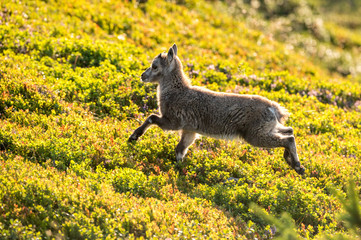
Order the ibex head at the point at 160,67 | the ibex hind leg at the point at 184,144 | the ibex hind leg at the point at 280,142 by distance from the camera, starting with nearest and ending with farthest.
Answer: the ibex hind leg at the point at 280,142
the ibex hind leg at the point at 184,144
the ibex head at the point at 160,67

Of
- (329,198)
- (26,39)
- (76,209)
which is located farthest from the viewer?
(26,39)

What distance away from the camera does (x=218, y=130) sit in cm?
992

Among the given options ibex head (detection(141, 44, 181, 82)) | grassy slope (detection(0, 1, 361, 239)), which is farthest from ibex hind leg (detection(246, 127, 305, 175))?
ibex head (detection(141, 44, 181, 82))

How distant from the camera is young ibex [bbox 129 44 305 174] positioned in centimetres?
957

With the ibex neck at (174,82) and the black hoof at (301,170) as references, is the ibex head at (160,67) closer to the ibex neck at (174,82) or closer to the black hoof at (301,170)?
the ibex neck at (174,82)

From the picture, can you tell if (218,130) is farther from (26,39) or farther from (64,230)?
(26,39)

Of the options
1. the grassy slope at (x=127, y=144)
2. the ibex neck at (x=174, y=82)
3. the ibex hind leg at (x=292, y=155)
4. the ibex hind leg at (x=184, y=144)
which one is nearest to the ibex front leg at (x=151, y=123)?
the grassy slope at (x=127, y=144)

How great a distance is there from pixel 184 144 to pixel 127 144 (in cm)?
149

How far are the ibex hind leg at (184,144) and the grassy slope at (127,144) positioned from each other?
21cm

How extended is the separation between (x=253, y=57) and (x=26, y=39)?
10595 mm

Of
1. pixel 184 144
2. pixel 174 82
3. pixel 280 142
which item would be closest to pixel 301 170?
pixel 280 142

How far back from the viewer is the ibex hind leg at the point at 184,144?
1014 centimetres

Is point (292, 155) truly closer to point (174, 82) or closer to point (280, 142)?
point (280, 142)

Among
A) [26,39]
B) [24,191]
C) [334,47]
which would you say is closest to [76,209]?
[24,191]
